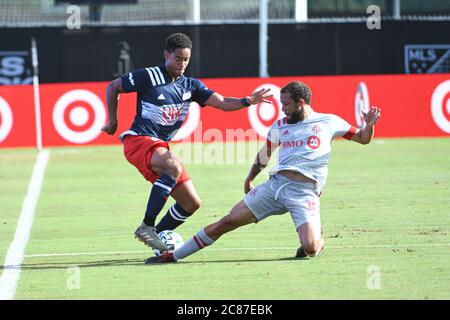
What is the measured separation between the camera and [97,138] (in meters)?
23.2

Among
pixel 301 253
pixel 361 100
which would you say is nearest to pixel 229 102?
pixel 301 253

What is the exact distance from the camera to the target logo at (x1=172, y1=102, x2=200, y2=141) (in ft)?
74.3

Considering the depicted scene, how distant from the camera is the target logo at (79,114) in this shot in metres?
22.9

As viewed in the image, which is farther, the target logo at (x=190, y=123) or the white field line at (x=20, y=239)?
the target logo at (x=190, y=123)

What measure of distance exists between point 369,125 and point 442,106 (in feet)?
46.9

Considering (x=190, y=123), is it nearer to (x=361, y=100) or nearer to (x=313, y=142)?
(x=361, y=100)

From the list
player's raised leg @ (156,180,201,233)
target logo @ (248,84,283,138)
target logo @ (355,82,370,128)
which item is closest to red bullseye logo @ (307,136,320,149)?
player's raised leg @ (156,180,201,233)

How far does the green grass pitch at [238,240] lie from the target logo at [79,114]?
121 inches

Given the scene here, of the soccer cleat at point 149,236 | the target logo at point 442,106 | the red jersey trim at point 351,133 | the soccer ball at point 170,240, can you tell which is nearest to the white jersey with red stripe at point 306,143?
the red jersey trim at point 351,133

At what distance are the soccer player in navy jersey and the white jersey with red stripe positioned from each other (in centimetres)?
47

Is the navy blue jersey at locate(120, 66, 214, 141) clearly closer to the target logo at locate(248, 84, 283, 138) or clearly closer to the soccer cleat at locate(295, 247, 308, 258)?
the soccer cleat at locate(295, 247, 308, 258)

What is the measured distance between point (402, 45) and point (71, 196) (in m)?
15.2

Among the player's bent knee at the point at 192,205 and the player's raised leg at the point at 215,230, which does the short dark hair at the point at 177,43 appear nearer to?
the player's bent knee at the point at 192,205

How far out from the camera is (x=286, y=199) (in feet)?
32.3
